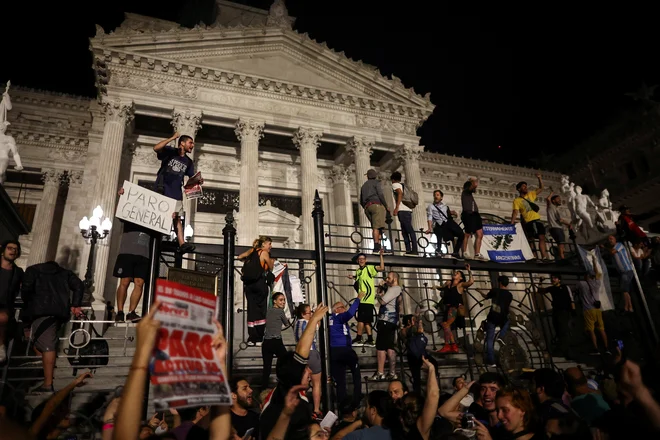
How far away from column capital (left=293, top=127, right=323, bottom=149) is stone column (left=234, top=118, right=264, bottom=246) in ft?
5.92

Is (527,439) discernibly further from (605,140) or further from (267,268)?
(605,140)

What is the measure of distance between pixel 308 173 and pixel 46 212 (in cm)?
1301

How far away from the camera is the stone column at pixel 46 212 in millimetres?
19523

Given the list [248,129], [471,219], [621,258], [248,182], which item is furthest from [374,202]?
[248,129]

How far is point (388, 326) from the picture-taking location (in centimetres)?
786

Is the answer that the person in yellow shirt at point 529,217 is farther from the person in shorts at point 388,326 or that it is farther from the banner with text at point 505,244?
the person in shorts at point 388,326

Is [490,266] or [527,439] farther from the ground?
[490,266]

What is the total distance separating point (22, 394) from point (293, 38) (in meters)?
20.2

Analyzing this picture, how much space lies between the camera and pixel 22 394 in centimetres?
594

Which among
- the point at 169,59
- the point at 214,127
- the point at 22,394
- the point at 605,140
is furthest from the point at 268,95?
the point at 605,140

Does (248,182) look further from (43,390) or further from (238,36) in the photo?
(43,390)

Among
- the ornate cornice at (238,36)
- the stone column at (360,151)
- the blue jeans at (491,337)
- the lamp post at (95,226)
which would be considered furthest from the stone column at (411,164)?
the lamp post at (95,226)

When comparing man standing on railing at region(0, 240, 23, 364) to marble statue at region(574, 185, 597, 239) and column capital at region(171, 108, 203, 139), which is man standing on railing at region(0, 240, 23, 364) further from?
marble statue at region(574, 185, 597, 239)

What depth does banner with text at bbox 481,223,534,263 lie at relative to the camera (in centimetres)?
890
